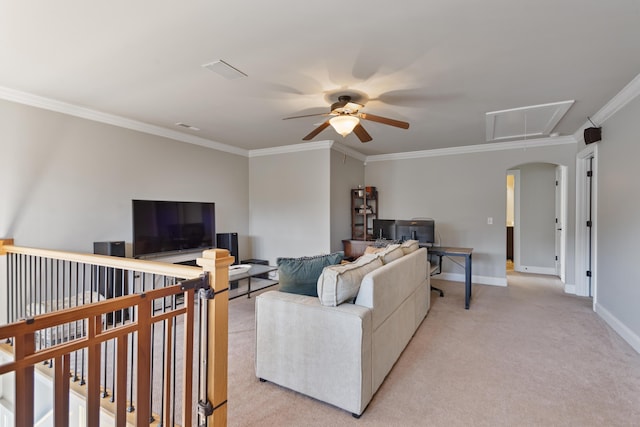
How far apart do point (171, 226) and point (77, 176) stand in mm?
1171

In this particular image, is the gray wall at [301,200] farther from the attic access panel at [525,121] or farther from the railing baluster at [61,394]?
the railing baluster at [61,394]

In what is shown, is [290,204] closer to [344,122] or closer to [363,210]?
[363,210]

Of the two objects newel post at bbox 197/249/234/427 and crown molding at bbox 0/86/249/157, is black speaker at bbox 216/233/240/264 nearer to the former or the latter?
crown molding at bbox 0/86/249/157

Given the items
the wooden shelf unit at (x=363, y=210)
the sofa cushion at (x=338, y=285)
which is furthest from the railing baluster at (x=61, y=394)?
the wooden shelf unit at (x=363, y=210)

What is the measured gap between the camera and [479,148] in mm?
5289

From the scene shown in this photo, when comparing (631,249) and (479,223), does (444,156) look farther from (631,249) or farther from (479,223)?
(631,249)

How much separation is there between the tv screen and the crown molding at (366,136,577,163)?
1.70 m

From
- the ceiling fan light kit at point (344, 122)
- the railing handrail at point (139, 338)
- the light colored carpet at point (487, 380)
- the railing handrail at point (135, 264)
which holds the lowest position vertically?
the light colored carpet at point (487, 380)

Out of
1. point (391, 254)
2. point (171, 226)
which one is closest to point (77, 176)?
point (171, 226)

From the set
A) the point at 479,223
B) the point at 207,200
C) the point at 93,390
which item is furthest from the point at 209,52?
the point at 479,223

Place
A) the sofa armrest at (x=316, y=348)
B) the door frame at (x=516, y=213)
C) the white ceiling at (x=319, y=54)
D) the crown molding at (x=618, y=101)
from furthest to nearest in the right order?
the door frame at (x=516, y=213) < the crown molding at (x=618, y=101) < the sofa armrest at (x=316, y=348) < the white ceiling at (x=319, y=54)

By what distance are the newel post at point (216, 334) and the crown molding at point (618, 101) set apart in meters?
3.66

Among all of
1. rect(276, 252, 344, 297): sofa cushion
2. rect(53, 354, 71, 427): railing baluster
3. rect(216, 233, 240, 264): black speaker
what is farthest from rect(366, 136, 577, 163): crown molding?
rect(53, 354, 71, 427): railing baluster

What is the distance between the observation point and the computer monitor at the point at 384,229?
4.99 metres
